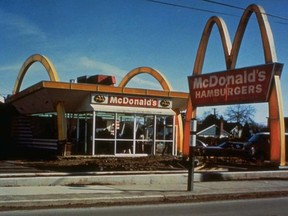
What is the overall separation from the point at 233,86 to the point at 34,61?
56.6ft

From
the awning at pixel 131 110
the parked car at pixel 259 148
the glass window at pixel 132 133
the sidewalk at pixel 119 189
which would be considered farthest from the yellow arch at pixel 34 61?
the sidewalk at pixel 119 189

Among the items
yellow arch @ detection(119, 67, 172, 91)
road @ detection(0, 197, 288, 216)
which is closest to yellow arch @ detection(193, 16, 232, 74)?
yellow arch @ detection(119, 67, 172, 91)

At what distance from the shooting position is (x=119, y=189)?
12969 mm

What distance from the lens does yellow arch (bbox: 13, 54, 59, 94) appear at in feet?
87.4

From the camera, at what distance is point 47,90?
22.9m

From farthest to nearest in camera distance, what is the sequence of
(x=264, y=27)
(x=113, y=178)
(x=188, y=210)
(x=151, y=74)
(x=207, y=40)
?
(x=151, y=74) < (x=207, y=40) < (x=264, y=27) < (x=113, y=178) < (x=188, y=210)

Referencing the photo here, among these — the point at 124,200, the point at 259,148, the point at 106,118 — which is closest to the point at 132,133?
the point at 106,118

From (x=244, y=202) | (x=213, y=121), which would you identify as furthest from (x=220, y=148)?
(x=213, y=121)

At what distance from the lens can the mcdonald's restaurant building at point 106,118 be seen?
23894 mm

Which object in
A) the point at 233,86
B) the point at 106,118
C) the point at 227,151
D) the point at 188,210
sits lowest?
the point at 188,210

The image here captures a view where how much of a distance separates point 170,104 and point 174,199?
49.0 ft

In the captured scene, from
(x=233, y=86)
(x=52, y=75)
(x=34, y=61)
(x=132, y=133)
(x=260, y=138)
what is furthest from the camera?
(x=34, y=61)

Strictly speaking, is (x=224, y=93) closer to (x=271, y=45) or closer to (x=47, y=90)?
(x=271, y=45)

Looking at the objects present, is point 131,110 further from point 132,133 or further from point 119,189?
point 119,189
